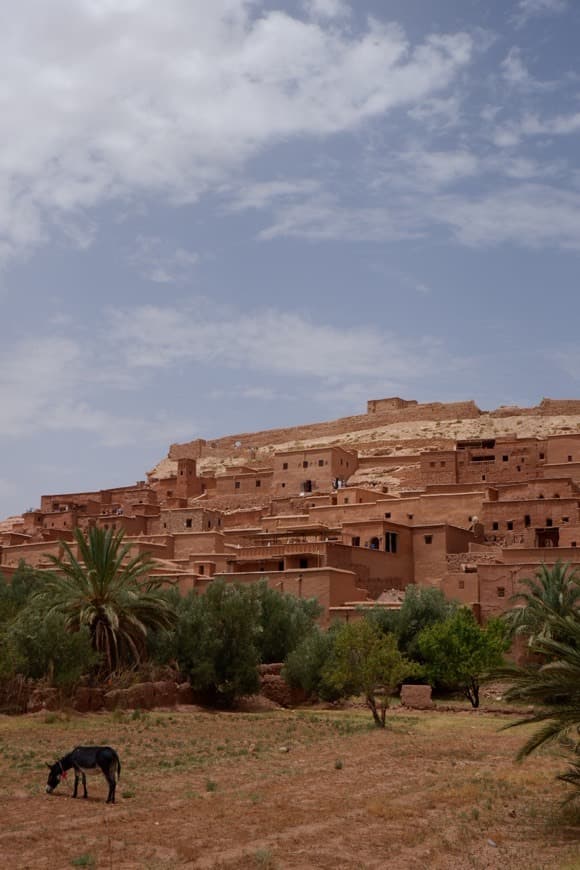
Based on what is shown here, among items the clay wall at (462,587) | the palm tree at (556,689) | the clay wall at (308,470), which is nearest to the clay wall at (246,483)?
the clay wall at (308,470)

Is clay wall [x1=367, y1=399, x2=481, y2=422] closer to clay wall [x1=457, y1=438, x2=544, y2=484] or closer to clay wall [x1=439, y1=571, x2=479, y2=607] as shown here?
clay wall [x1=457, y1=438, x2=544, y2=484]

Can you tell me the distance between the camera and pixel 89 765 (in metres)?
13.2

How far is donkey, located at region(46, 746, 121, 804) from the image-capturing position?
13016 mm

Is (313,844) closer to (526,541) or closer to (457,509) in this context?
(526,541)

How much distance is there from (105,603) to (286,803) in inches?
505

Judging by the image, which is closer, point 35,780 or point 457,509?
point 35,780

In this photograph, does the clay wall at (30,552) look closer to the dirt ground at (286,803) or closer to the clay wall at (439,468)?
the clay wall at (439,468)

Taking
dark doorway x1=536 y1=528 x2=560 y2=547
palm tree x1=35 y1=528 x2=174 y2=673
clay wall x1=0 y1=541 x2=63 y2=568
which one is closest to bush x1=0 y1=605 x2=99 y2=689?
palm tree x1=35 y1=528 x2=174 y2=673

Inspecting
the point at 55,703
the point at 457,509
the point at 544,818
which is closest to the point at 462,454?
the point at 457,509

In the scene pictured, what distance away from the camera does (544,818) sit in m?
12.8

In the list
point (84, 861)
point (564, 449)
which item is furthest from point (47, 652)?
point (564, 449)

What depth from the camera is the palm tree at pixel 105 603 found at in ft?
81.9

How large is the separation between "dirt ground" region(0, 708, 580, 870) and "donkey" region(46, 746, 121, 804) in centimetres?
19

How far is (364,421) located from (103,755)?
2195 inches
